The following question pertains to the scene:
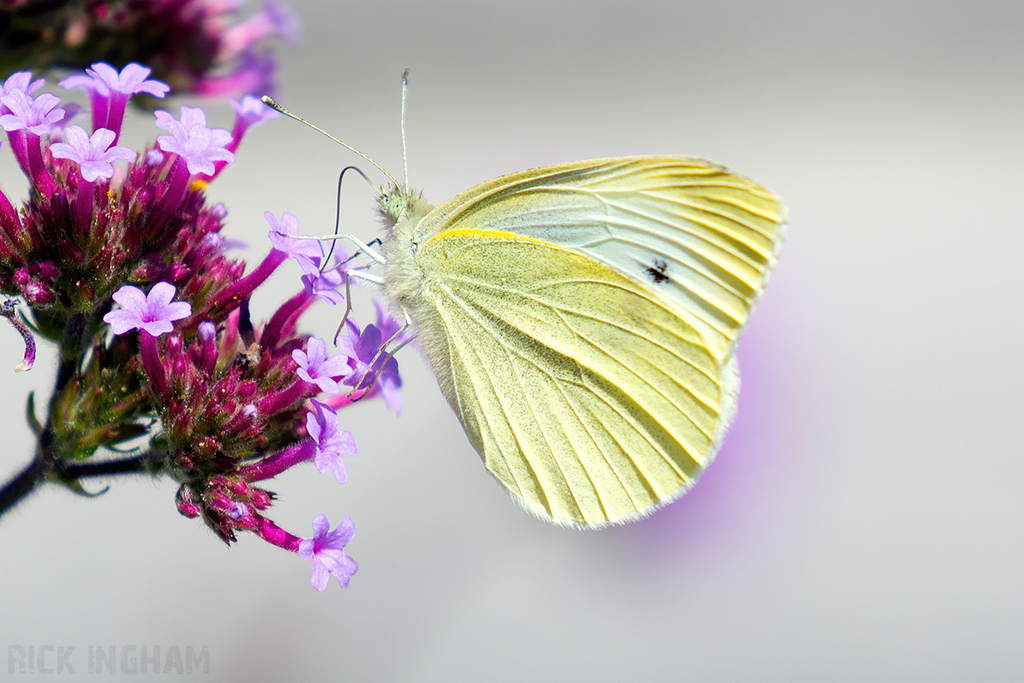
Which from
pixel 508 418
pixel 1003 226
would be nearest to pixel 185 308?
pixel 508 418

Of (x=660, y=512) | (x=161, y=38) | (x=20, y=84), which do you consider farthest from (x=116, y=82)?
(x=660, y=512)

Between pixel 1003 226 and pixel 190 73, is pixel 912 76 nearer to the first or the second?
pixel 1003 226

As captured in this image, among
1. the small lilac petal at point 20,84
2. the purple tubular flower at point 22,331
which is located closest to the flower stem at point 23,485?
the purple tubular flower at point 22,331

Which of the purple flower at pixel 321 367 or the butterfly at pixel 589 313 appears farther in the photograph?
the butterfly at pixel 589 313

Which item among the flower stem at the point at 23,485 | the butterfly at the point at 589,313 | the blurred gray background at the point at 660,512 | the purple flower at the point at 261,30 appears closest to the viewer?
the flower stem at the point at 23,485

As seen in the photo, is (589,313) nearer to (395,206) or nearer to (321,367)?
(395,206)

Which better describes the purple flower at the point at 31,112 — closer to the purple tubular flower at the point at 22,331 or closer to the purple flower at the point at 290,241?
the purple tubular flower at the point at 22,331
